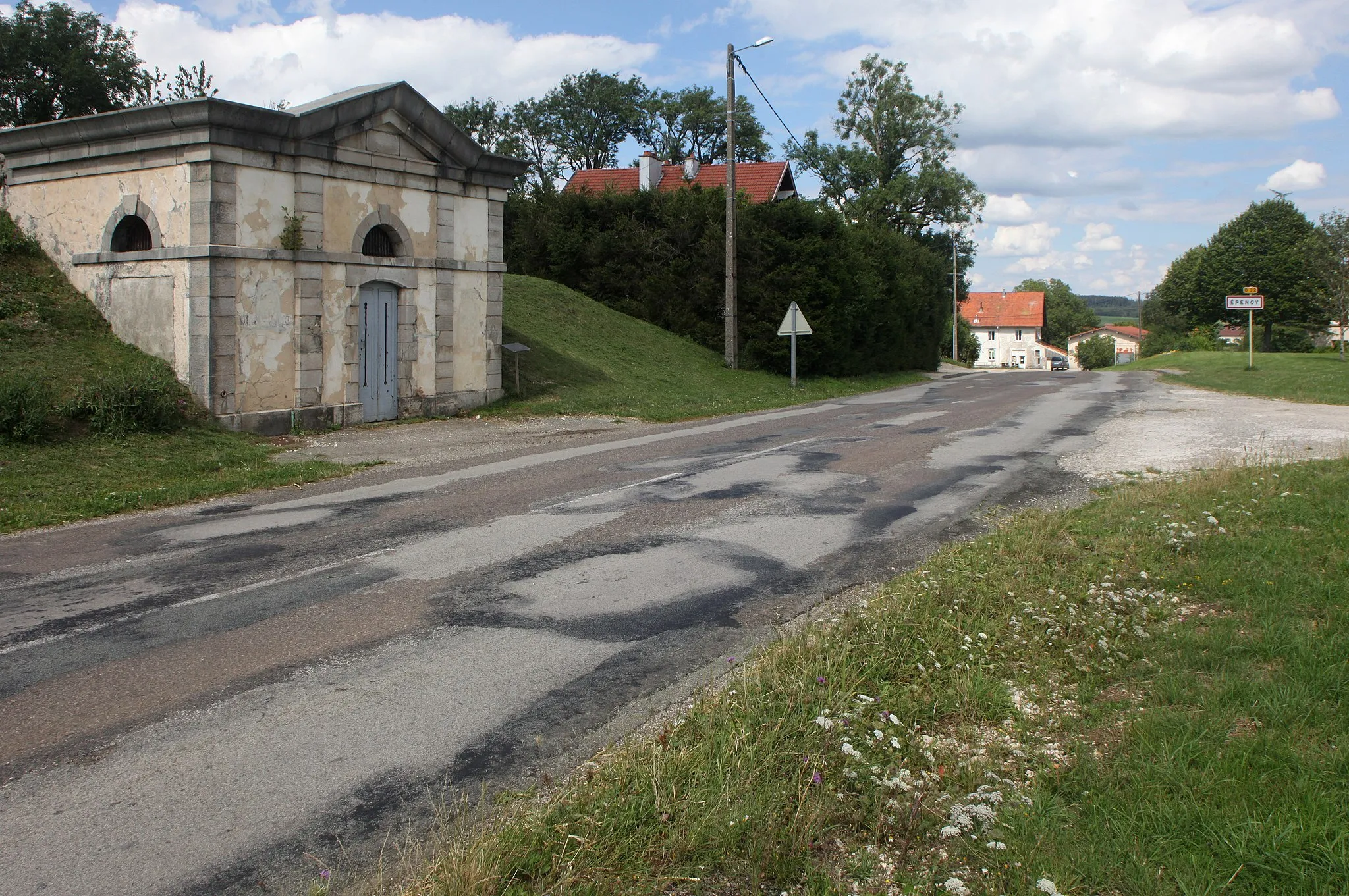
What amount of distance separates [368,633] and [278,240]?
11.5 meters

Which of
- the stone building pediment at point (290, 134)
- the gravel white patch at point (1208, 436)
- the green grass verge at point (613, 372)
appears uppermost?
the stone building pediment at point (290, 134)

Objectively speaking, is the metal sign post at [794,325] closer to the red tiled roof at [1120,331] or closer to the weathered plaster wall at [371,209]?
the weathered plaster wall at [371,209]

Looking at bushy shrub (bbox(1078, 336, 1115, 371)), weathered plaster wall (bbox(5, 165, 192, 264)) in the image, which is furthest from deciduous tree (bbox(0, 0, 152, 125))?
bushy shrub (bbox(1078, 336, 1115, 371))

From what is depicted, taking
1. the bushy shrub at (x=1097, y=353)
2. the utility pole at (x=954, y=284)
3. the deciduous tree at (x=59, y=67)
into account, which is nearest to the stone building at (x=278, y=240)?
the deciduous tree at (x=59, y=67)

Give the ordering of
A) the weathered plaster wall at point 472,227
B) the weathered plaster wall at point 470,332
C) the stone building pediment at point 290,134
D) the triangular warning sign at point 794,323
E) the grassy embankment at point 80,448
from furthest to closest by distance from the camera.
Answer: the triangular warning sign at point 794,323 → the weathered plaster wall at point 470,332 → the weathered plaster wall at point 472,227 → the stone building pediment at point 290,134 → the grassy embankment at point 80,448

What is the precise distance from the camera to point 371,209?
17344 mm

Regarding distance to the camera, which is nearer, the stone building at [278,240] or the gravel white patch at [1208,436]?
the gravel white patch at [1208,436]

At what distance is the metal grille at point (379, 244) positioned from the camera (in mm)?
17750

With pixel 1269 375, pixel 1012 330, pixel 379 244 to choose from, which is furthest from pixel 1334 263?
pixel 1012 330

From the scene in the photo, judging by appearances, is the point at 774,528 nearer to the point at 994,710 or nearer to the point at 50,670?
the point at 994,710

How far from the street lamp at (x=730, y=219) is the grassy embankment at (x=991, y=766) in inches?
872

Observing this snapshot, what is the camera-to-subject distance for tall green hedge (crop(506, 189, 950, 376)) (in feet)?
99.5

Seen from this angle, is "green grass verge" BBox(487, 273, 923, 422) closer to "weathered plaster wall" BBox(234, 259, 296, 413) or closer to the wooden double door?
the wooden double door

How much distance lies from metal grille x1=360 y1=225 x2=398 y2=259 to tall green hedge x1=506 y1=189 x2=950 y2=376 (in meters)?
14.4
